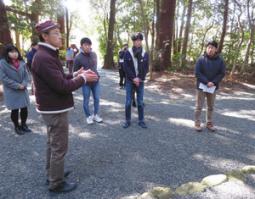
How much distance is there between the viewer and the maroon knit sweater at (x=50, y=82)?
9.41ft

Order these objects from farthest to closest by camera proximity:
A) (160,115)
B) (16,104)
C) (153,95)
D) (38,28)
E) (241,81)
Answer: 1. (241,81)
2. (153,95)
3. (160,115)
4. (16,104)
5. (38,28)

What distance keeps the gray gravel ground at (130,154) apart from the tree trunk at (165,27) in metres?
7.81

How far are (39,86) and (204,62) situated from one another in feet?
11.3

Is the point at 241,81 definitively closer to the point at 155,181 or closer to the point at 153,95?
the point at 153,95

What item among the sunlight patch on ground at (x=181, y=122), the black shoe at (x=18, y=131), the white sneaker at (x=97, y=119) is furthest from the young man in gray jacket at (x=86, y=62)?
the sunlight patch on ground at (x=181, y=122)

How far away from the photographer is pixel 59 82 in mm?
2885

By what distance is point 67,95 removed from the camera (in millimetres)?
3133

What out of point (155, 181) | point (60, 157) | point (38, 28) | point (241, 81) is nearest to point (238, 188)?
point (155, 181)

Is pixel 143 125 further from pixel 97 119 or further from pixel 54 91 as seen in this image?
pixel 54 91

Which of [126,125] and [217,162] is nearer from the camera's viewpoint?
[217,162]

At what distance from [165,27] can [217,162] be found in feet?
36.4

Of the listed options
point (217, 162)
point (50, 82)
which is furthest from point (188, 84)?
point (50, 82)

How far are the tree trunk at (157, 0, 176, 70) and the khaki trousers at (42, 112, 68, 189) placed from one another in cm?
1177

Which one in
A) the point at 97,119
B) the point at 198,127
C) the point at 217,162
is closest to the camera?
the point at 217,162
